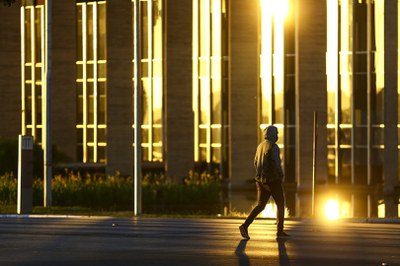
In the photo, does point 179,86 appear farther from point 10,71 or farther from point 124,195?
point 10,71

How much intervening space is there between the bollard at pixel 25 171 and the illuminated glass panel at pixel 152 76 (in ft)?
85.3

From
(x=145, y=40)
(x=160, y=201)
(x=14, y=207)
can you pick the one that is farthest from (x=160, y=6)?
(x=14, y=207)

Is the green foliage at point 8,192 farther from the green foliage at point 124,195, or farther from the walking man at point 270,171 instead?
the walking man at point 270,171

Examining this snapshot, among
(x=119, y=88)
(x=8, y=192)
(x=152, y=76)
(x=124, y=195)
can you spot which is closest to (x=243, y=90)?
(x=152, y=76)

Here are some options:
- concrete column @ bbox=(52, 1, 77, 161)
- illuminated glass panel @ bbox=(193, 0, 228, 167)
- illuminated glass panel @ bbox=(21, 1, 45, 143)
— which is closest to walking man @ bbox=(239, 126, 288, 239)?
illuminated glass panel @ bbox=(193, 0, 228, 167)

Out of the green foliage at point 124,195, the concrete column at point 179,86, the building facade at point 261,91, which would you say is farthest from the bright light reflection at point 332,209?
the concrete column at point 179,86

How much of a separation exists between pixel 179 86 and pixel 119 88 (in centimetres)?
388

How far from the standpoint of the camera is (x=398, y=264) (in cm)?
1647

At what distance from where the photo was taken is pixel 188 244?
1962 cm

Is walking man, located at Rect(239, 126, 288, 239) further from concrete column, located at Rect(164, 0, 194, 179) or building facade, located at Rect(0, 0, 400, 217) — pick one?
concrete column, located at Rect(164, 0, 194, 179)

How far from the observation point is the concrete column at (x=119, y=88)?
59062mm

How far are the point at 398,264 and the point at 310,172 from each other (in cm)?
3771

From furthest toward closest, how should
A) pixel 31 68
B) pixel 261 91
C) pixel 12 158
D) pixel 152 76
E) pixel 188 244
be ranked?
pixel 31 68 < pixel 152 76 < pixel 261 91 < pixel 12 158 < pixel 188 244

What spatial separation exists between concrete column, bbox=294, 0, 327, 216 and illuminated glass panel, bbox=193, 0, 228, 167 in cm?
351
